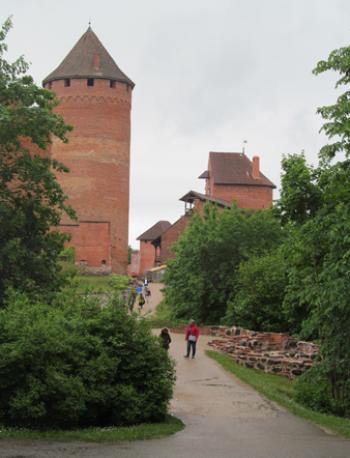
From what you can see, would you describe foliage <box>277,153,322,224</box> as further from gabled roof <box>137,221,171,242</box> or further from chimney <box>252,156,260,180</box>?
gabled roof <box>137,221,171,242</box>

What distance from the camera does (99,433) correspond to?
46.5 ft

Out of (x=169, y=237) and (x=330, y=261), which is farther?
(x=169, y=237)

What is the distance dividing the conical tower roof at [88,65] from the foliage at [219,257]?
33.6 metres

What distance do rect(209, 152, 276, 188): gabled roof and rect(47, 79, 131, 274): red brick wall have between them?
34.4 feet

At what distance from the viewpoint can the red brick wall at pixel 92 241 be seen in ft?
235

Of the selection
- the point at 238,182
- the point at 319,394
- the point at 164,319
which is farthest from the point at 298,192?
the point at 238,182

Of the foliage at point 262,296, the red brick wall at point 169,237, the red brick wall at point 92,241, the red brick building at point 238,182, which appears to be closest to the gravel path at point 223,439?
the foliage at point 262,296

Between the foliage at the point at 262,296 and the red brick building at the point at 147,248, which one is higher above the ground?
the red brick building at the point at 147,248

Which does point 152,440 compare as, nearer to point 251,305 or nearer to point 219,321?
point 251,305

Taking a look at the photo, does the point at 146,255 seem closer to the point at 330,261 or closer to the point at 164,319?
the point at 164,319

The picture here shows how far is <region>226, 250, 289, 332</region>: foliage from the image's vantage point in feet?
118

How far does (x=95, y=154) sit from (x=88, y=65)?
7348 mm

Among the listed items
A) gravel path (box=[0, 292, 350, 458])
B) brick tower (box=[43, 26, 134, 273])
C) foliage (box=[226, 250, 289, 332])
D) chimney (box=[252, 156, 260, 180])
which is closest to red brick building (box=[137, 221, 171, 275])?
chimney (box=[252, 156, 260, 180])

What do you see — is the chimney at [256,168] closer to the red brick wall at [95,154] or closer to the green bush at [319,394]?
the red brick wall at [95,154]
